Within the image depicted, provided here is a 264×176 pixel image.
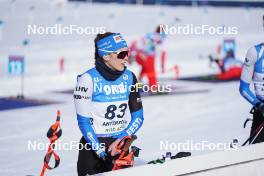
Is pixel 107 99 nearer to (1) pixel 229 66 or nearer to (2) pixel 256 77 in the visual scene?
(2) pixel 256 77

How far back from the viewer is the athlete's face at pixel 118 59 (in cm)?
407

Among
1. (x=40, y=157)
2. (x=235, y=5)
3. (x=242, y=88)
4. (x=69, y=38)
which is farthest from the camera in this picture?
(x=235, y=5)

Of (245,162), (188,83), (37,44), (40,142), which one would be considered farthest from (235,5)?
(245,162)

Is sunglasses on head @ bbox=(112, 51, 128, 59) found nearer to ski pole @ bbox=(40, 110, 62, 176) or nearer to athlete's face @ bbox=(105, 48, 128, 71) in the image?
athlete's face @ bbox=(105, 48, 128, 71)

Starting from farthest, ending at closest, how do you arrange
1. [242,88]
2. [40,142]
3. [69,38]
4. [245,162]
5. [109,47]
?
[69,38]
[40,142]
[242,88]
[245,162]
[109,47]

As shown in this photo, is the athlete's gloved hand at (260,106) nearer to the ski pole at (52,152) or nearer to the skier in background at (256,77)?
the skier in background at (256,77)

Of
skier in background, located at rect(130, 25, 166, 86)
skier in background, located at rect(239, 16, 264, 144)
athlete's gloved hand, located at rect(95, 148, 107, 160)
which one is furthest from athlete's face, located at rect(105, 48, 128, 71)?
skier in background, located at rect(130, 25, 166, 86)

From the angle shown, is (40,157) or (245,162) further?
(40,157)

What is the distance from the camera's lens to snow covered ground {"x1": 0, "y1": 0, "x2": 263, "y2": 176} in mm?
7004

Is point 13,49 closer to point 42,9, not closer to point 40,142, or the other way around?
point 42,9

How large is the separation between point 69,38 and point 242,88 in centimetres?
699

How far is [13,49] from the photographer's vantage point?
10.4m

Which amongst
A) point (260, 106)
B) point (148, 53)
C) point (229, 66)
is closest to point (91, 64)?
point (148, 53)

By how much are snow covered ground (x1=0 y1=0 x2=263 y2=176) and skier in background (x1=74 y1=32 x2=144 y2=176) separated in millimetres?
1459
